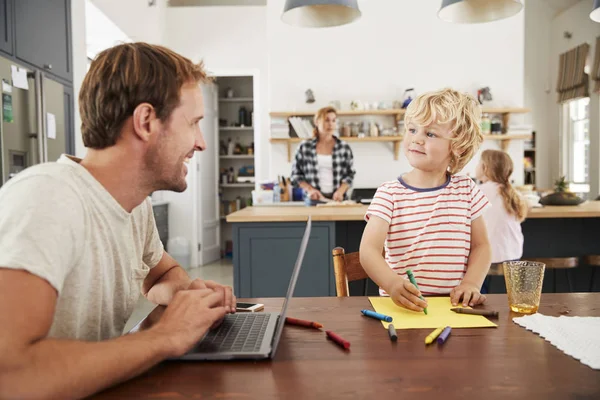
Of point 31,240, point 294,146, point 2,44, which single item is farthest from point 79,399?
point 294,146

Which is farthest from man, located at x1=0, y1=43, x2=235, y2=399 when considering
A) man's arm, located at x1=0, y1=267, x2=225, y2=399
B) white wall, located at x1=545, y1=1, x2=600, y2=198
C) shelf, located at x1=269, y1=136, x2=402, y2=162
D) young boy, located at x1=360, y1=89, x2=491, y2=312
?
white wall, located at x1=545, y1=1, x2=600, y2=198

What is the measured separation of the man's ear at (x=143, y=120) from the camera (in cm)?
82

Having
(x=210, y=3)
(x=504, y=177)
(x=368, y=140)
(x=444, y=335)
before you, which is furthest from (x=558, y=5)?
(x=444, y=335)

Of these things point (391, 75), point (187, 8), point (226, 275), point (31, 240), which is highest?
point (187, 8)

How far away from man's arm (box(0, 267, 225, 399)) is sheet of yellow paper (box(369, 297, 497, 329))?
0.48m

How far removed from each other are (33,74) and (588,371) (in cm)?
327

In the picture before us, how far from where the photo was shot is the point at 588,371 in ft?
2.37

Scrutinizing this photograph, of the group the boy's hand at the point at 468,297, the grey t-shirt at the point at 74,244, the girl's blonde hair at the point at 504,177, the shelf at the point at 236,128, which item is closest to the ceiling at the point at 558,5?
the shelf at the point at 236,128

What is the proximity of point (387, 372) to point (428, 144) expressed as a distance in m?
0.84

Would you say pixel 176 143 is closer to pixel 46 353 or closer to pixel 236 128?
pixel 46 353

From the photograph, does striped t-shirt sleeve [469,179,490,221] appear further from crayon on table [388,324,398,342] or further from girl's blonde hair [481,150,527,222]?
girl's blonde hair [481,150,527,222]

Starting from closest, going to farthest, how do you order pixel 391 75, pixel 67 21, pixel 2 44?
1. pixel 2 44
2. pixel 67 21
3. pixel 391 75

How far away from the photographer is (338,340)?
2.80ft

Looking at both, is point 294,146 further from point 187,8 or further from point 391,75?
point 187,8
